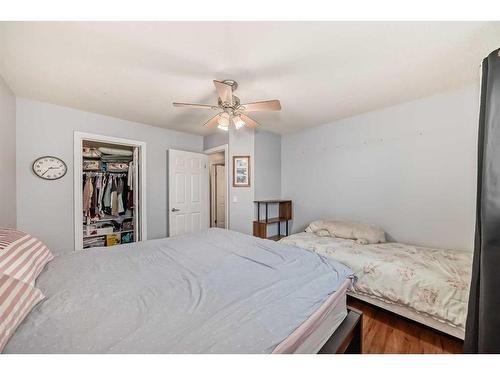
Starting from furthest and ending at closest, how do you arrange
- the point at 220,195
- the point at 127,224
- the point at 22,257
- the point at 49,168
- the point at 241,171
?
1. the point at 220,195
2. the point at 127,224
3. the point at 241,171
4. the point at 49,168
5. the point at 22,257

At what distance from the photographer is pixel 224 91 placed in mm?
1681

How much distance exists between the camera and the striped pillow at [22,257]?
0.93m

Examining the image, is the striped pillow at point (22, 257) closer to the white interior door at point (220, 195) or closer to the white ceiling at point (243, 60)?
the white ceiling at point (243, 60)

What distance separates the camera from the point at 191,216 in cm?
364

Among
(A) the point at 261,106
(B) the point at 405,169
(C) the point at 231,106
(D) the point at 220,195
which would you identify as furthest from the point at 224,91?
(D) the point at 220,195

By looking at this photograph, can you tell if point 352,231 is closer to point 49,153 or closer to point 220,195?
point 220,195

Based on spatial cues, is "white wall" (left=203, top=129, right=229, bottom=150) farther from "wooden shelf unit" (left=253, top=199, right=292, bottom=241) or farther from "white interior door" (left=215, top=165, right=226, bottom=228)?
"wooden shelf unit" (left=253, top=199, right=292, bottom=241)

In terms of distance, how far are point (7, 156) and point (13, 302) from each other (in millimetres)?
2094

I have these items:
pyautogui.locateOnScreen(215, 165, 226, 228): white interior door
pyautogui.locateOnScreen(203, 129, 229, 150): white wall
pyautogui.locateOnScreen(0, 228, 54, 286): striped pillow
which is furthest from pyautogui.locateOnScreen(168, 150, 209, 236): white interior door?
pyautogui.locateOnScreen(0, 228, 54, 286): striped pillow

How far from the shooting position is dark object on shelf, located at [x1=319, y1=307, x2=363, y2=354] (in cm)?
105

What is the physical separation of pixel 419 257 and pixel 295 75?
6.86 feet

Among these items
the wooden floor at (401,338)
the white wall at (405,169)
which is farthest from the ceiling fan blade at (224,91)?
the wooden floor at (401,338)
